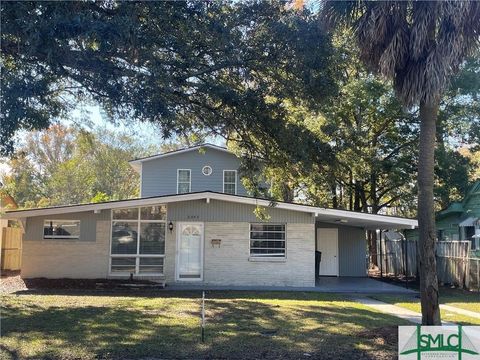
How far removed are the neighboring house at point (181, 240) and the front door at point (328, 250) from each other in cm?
462

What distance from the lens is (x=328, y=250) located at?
82.2 feet

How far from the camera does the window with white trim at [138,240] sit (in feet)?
65.4

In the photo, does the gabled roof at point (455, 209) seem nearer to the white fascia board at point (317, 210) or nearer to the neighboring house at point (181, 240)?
the neighboring house at point (181, 240)

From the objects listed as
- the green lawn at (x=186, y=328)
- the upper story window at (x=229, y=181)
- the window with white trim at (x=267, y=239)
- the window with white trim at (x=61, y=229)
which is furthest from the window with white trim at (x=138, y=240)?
the upper story window at (x=229, y=181)

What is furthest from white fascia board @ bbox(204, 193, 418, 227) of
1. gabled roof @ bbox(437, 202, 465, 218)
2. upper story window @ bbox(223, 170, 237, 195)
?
upper story window @ bbox(223, 170, 237, 195)

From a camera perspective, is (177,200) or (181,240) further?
(181,240)

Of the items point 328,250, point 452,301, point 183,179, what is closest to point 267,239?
point 328,250

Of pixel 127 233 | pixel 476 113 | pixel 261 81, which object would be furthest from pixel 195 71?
pixel 476 113

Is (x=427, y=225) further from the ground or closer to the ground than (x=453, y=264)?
further from the ground

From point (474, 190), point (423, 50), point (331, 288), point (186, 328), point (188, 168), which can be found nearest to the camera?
point (423, 50)

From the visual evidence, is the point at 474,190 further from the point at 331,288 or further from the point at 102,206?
the point at 102,206

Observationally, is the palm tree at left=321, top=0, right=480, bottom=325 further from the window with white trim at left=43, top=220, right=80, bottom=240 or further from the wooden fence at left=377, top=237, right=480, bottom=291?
the window with white trim at left=43, top=220, right=80, bottom=240

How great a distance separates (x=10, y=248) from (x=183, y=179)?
31.6ft

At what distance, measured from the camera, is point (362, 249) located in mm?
25125
